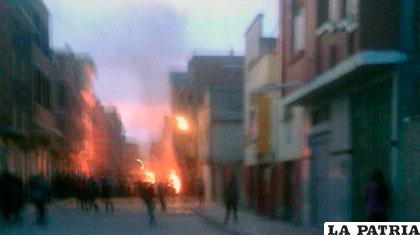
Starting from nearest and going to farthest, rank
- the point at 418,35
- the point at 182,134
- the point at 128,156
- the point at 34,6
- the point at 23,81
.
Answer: the point at 418,35 < the point at 23,81 < the point at 34,6 < the point at 182,134 < the point at 128,156

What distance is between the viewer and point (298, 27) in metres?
26.5

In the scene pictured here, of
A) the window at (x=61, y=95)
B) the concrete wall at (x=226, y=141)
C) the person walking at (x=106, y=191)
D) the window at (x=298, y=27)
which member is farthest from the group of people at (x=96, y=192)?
the window at (x=61, y=95)

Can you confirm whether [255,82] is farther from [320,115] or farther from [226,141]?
[226,141]

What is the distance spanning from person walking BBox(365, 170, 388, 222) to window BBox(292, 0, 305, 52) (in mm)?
8385

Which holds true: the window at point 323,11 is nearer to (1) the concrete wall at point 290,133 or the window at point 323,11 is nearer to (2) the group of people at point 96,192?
(1) the concrete wall at point 290,133

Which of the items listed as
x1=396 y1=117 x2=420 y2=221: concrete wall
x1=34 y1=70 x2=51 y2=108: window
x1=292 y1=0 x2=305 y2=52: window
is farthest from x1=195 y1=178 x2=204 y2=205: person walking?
x1=396 y1=117 x2=420 y2=221: concrete wall

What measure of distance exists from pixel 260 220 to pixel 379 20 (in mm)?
12292

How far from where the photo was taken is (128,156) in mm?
151375

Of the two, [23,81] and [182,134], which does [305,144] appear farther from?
[182,134]

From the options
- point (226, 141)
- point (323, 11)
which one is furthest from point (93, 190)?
point (323, 11)

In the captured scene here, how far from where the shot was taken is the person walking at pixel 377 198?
57.1 ft

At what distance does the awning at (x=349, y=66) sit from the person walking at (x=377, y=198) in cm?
210

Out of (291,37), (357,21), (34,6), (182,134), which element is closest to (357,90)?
(357,21)

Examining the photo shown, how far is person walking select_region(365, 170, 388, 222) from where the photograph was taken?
57.1ft
